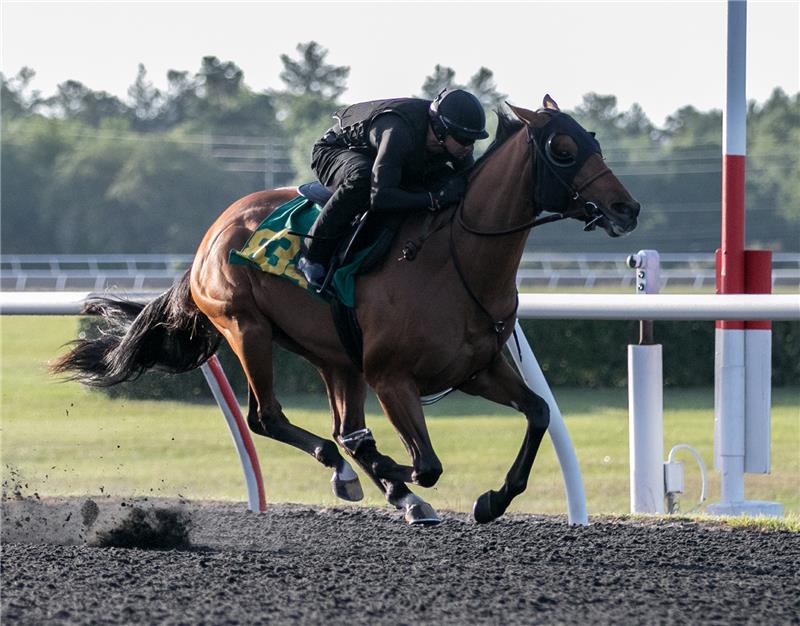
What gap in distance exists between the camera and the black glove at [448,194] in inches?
170

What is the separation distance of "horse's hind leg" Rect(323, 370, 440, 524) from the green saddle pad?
1.61 ft

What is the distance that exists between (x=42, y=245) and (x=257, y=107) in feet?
52.3

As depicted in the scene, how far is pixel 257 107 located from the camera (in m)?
64.3

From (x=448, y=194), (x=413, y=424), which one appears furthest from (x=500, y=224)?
(x=413, y=424)

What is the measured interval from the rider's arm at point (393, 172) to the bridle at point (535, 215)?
172mm

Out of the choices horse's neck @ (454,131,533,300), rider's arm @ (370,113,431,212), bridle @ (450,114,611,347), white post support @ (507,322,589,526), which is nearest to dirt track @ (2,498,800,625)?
white post support @ (507,322,589,526)

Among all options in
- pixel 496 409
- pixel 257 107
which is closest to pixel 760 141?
pixel 257 107

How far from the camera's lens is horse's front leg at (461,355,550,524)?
433 cm

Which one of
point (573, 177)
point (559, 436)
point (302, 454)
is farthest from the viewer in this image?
point (302, 454)

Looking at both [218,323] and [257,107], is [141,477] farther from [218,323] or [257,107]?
[257,107]

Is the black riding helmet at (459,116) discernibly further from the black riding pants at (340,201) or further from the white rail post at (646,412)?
the white rail post at (646,412)

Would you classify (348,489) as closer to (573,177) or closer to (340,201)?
(340,201)

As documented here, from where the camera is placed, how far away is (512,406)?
14.5ft

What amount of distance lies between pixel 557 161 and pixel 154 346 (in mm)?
2174
